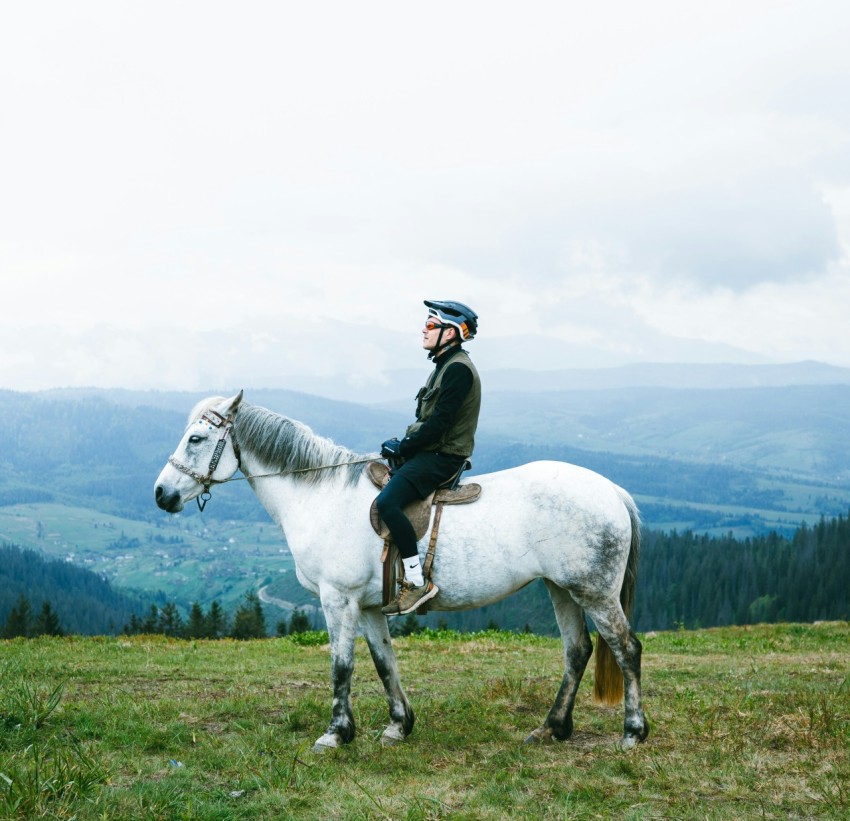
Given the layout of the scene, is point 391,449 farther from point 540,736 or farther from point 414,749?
point 540,736

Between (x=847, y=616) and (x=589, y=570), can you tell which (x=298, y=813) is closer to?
(x=589, y=570)

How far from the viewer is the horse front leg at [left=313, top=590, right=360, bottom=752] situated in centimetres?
926

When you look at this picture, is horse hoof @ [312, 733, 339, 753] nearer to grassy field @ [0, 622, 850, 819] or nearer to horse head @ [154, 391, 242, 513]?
grassy field @ [0, 622, 850, 819]

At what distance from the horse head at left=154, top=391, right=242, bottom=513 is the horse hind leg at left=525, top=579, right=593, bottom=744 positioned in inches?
173

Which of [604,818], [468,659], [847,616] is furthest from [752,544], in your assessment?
[604,818]

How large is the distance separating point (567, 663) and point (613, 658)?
22.5 inches

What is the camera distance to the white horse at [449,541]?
29.8ft

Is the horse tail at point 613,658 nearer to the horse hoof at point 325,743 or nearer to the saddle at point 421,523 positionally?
the saddle at point 421,523

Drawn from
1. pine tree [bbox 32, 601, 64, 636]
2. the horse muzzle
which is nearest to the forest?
pine tree [bbox 32, 601, 64, 636]

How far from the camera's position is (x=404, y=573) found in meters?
9.03

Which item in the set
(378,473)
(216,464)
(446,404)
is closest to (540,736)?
(378,473)

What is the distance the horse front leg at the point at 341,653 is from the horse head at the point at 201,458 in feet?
6.83

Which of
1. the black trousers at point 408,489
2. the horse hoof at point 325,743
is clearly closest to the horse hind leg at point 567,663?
the black trousers at point 408,489

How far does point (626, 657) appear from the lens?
9.30 meters
